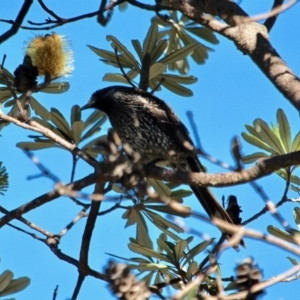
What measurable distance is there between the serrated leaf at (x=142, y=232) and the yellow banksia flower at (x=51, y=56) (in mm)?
979

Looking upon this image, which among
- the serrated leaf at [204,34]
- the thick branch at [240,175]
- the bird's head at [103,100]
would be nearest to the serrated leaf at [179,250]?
the thick branch at [240,175]

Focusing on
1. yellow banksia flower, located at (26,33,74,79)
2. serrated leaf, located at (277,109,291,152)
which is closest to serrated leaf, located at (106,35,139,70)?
yellow banksia flower, located at (26,33,74,79)

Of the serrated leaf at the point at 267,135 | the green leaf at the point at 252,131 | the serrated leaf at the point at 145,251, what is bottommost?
the serrated leaf at the point at 145,251

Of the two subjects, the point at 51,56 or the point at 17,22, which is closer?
the point at 17,22

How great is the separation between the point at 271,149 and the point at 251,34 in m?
1.02

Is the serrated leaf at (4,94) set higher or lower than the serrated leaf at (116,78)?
lower

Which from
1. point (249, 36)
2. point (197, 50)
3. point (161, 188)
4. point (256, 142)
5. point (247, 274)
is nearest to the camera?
point (247, 274)

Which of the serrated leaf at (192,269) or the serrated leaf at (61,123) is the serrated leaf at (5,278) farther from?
the serrated leaf at (61,123)

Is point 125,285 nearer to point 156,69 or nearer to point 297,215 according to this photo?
point 297,215

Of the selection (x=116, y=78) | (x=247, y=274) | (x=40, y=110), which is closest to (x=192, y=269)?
(x=247, y=274)

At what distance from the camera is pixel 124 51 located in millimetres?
4957

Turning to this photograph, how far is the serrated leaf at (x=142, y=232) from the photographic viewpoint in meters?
4.58

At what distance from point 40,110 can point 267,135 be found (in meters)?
1.42

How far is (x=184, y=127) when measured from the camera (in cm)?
539
